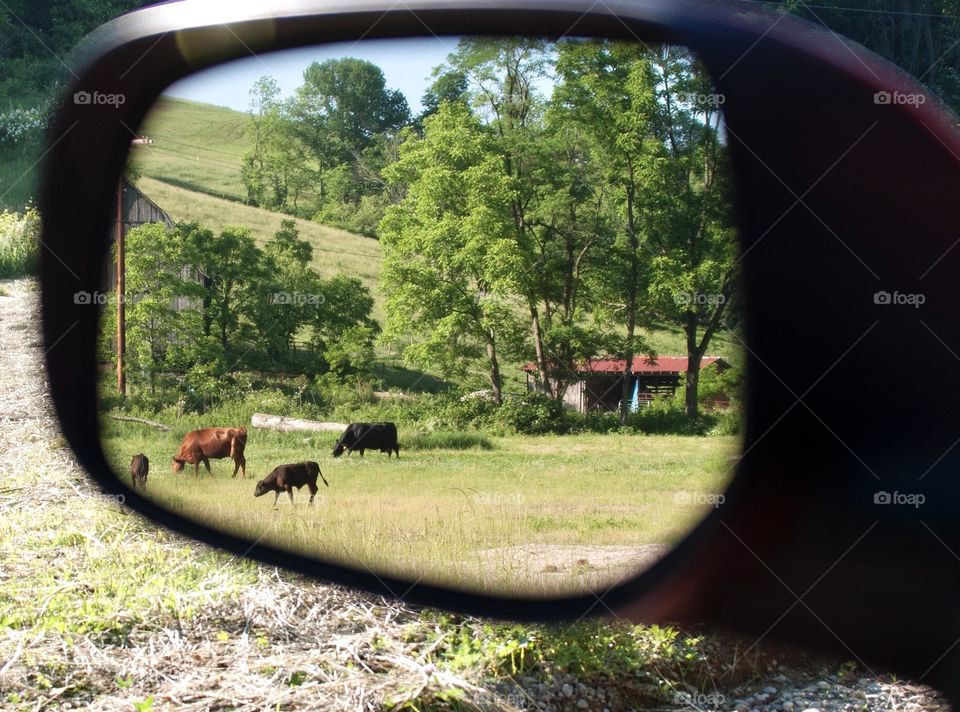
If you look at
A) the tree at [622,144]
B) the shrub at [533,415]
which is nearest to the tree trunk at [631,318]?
the tree at [622,144]

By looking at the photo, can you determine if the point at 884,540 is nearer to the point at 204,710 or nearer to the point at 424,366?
the point at 424,366

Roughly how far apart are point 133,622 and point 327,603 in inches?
20.9

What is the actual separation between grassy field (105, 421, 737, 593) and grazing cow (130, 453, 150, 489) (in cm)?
3

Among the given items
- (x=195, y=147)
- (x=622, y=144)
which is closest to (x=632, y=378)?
(x=622, y=144)

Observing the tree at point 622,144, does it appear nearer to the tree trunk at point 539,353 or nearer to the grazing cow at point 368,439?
the tree trunk at point 539,353

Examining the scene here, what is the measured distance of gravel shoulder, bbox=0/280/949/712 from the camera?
235 centimetres

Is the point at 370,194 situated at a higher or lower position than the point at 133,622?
higher

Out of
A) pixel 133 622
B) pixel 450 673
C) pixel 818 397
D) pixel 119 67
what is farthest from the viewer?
pixel 133 622

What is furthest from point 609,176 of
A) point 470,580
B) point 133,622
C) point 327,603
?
point 133,622

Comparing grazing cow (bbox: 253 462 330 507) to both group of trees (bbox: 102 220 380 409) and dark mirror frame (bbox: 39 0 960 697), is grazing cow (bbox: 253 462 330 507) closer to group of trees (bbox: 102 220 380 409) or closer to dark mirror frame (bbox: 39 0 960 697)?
group of trees (bbox: 102 220 380 409)

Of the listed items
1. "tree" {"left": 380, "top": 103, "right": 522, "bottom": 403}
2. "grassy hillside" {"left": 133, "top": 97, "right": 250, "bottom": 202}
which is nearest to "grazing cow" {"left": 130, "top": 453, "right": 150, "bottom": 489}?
"grassy hillside" {"left": 133, "top": 97, "right": 250, "bottom": 202}

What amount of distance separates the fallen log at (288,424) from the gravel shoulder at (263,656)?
42 centimetres

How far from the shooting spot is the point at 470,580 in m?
2.02

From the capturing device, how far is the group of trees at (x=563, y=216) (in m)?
1.52
